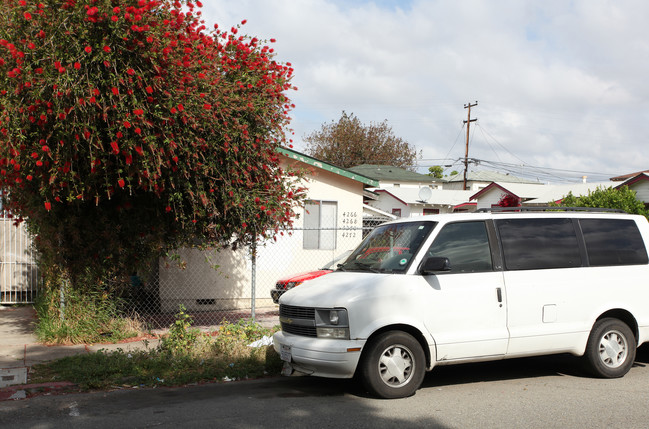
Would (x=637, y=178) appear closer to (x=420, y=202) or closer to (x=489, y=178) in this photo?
(x=420, y=202)

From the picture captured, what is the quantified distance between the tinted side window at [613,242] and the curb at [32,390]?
6.43 metres

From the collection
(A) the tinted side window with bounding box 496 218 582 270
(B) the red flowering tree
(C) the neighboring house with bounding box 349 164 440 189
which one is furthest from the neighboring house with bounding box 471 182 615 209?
(A) the tinted side window with bounding box 496 218 582 270

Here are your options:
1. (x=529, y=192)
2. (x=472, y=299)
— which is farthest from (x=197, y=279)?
(x=529, y=192)

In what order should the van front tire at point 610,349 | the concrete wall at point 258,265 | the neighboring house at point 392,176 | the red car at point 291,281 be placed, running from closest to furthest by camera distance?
1. the van front tire at point 610,349
2. the red car at point 291,281
3. the concrete wall at point 258,265
4. the neighboring house at point 392,176

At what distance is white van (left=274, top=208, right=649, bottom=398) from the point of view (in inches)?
238

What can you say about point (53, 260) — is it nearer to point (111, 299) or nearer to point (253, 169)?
point (111, 299)

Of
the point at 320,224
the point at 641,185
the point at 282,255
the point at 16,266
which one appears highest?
the point at 641,185

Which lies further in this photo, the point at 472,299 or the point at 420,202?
the point at 420,202

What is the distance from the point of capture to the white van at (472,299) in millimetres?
6055

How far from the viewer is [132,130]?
738 centimetres

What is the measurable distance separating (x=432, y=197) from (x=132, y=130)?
34571 mm

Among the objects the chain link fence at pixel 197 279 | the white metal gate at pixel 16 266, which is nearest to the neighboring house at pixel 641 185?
the chain link fence at pixel 197 279

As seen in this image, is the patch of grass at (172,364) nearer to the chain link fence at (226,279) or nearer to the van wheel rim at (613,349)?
the chain link fence at (226,279)

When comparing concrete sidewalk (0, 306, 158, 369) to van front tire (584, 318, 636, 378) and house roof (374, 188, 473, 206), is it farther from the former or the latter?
house roof (374, 188, 473, 206)
